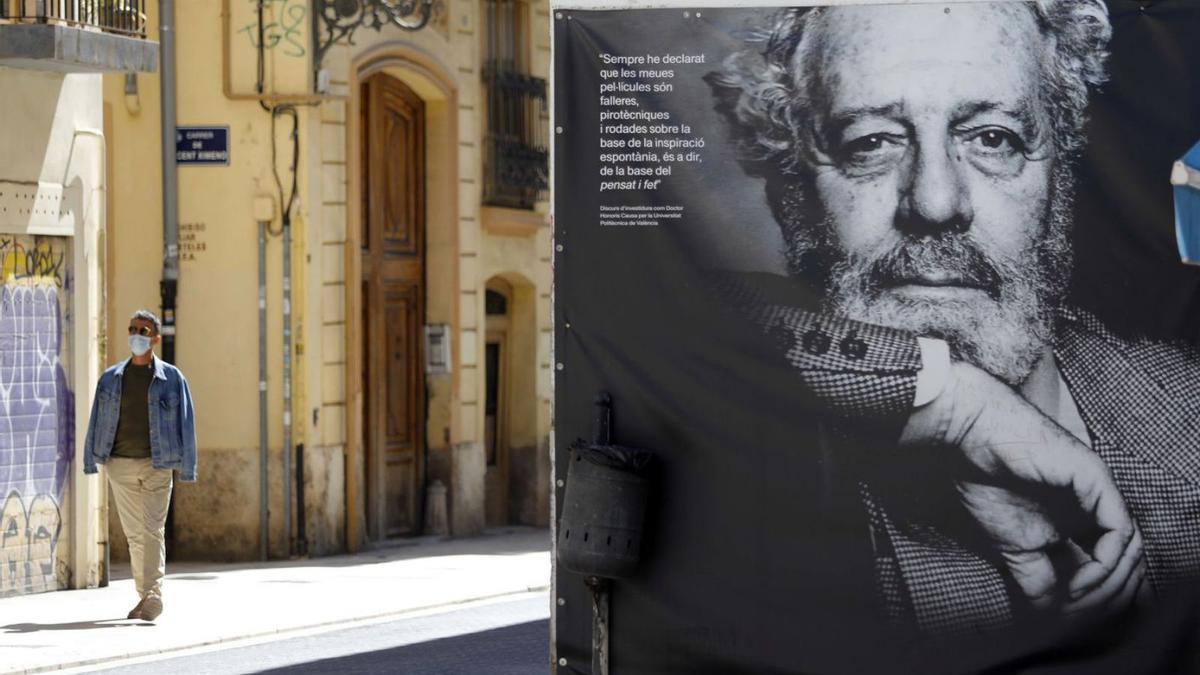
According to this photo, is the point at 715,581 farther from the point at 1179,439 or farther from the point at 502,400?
the point at 502,400

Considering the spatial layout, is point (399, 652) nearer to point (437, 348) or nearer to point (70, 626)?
point (70, 626)

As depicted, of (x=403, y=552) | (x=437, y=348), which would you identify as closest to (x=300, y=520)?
(x=403, y=552)

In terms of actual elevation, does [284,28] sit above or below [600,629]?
above

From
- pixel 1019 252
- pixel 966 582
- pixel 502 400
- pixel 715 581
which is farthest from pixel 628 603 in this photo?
pixel 502 400

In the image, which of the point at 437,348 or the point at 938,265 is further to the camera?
the point at 437,348

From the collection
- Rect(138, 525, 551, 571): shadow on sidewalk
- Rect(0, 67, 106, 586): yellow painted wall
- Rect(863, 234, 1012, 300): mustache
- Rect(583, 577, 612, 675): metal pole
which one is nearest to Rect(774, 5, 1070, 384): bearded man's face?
Rect(863, 234, 1012, 300): mustache

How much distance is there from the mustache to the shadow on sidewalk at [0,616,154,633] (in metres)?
8.03

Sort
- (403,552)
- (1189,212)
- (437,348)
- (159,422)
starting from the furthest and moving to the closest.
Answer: (437,348) < (403,552) < (159,422) < (1189,212)

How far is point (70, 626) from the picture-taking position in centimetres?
1423

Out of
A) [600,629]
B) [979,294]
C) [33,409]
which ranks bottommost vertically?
A: [600,629]

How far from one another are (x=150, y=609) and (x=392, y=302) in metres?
8.81

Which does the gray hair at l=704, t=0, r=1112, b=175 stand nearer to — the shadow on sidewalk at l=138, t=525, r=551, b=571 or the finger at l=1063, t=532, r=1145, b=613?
the finger at l=1063, t=532, r=1145, b=613

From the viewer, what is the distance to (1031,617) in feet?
24.2

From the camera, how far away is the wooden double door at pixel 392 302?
73.6 feet
